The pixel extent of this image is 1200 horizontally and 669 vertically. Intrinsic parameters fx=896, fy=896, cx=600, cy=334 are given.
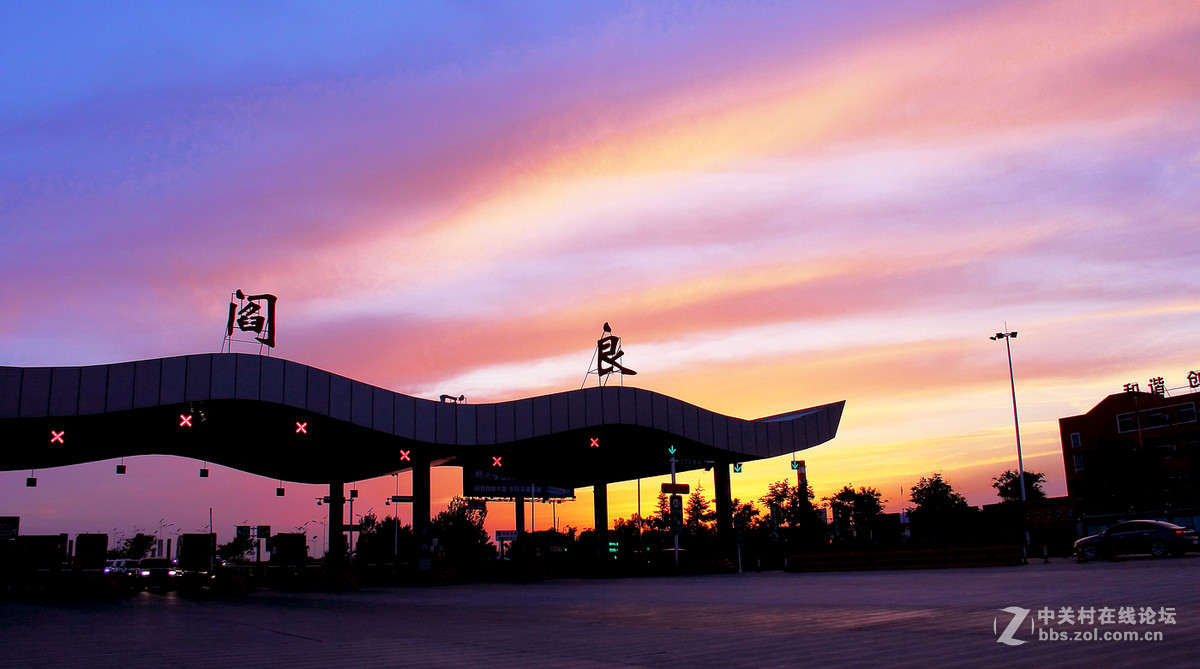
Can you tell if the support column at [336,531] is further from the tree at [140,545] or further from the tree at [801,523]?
the tree at [140,545]

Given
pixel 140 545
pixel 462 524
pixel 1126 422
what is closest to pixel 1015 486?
pixel 1126 422

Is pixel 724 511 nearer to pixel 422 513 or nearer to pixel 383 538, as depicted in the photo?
pixel 422 513

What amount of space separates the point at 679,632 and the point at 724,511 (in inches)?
1491

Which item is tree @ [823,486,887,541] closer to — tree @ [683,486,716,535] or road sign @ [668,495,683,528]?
tree @ [683,486,716,535]

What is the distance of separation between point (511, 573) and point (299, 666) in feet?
111

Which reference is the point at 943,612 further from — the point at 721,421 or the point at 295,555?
the point at 295,555

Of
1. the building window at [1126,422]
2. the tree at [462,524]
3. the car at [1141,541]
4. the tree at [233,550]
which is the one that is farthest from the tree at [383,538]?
the building window at [1126,422]

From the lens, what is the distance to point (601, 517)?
2206 inches

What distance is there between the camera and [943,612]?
14.2 m

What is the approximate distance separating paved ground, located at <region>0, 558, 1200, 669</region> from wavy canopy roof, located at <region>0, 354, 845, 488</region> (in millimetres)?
12015

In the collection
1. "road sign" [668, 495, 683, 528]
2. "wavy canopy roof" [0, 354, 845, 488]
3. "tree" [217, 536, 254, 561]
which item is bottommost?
"tree" [217, 536, 254, 561]

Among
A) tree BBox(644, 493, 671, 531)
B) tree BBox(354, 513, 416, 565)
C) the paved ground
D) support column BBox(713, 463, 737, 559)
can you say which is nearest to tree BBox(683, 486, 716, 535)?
tree BBox(644, 493, 671, 531)

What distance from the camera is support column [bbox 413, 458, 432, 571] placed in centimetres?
4206

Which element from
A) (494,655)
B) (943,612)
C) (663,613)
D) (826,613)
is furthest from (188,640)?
(943,612)
